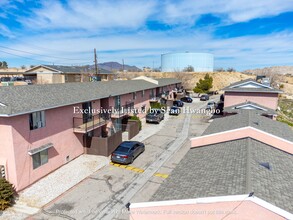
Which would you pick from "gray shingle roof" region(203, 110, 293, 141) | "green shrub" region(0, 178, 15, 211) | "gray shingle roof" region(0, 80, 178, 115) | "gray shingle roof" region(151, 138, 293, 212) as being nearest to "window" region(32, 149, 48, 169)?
"green shrub" region(0, 178, 15, 211)

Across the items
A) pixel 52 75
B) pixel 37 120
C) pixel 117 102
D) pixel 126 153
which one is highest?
pixel 52 75

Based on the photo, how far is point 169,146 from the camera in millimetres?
21359

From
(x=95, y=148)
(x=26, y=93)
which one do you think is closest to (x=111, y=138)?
(x=95, y=148)

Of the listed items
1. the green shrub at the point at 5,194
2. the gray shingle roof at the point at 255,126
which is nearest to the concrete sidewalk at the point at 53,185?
the green shrub at the point at 5,194

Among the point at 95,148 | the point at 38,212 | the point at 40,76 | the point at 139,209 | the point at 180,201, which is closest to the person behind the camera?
the point at 180,201

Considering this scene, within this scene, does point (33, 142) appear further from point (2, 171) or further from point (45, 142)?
point (2, 171)

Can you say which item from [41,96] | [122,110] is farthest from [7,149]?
[122,110]

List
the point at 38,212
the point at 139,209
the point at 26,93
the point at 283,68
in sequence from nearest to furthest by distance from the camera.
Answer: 1. the point at 139,209
2. the point at 38,212
3. the point at 26,93
4. the point at 283,68

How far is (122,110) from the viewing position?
24672 mm

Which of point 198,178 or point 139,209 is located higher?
point 198,178

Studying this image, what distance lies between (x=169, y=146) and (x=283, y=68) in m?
191

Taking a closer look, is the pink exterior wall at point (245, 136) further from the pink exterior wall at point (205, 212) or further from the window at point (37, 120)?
the window at point (37, 120)

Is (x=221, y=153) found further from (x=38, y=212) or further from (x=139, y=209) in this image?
(x=38, y=212)

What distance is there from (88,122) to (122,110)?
659 centimetres
